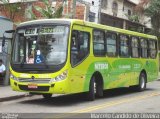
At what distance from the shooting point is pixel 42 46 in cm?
1510

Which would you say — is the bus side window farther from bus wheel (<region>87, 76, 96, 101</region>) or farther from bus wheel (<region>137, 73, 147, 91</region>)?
bus wheel (<region>87, 76, 96, 101</region>)

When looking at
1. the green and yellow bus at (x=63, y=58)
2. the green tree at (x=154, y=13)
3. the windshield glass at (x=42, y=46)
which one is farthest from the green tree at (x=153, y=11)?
the windshield glass at (x=42, y=46)

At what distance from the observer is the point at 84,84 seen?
51.8ft

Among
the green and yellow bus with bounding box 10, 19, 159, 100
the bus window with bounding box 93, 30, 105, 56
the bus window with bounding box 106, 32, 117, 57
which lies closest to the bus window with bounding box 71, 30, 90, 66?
the green and yellow bus with bounding box 10, 19, 159, 100

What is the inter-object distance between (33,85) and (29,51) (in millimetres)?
1256

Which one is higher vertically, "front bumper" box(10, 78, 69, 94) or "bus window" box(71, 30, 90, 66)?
"bus window" box(71, 30, 90, 66)

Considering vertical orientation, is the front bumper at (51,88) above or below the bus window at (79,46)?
below

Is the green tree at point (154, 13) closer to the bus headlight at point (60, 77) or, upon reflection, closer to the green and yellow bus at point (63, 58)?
the green and yellow bus at point (63, 58)

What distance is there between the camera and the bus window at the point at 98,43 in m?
16.6

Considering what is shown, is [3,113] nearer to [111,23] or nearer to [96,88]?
[96,88]

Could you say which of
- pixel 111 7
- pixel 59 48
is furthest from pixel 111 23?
pixel 59 48

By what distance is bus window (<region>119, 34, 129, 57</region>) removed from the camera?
62.4 feet

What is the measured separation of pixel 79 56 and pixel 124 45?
171 inches

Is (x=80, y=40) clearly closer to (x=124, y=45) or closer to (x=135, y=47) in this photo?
(x=124, y=45)
